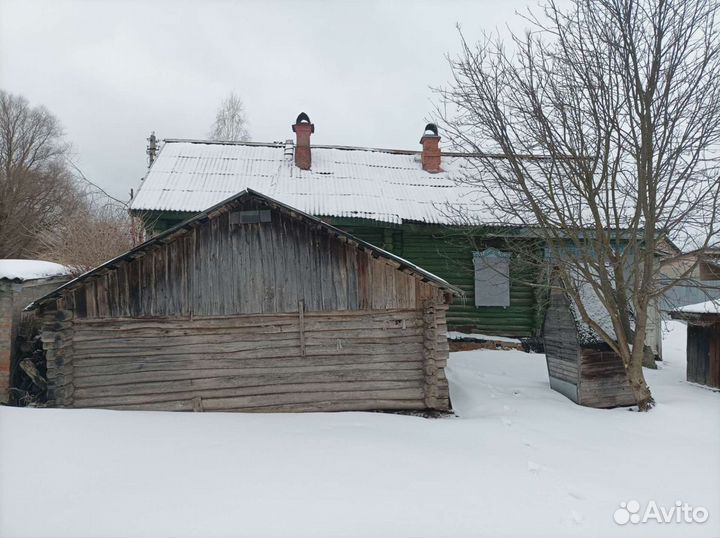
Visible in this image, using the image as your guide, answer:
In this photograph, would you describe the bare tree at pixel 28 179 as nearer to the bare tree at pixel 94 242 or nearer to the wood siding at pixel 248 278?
the bare tree at pixel 94 242

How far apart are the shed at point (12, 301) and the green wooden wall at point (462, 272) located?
7819mm

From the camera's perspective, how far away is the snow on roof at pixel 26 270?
8.23m

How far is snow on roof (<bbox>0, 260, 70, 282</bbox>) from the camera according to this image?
8.23m

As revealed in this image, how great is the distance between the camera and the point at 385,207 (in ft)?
42.8

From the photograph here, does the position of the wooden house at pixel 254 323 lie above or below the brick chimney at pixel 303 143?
below

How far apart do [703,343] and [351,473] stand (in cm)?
1023

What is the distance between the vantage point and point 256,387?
7.62 metres

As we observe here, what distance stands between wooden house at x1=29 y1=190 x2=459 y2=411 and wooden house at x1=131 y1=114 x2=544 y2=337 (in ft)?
15.7

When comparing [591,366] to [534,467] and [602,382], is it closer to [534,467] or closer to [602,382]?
[602,382]

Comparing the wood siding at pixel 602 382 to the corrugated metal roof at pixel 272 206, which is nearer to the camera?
the corrugated metal roof at pixel 272 206

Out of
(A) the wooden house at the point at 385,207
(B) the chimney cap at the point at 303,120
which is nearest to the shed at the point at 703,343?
(A) the wooden house at the point at 385,207

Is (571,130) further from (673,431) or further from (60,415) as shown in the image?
(60,415)

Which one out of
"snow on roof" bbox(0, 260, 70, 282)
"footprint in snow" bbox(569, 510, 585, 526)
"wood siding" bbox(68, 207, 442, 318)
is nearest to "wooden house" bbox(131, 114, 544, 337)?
"snow on roof" bbox(0, 260, 70, 282)

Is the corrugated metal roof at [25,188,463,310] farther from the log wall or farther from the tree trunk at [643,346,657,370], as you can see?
the tree trunk at [643,346,657,370]
